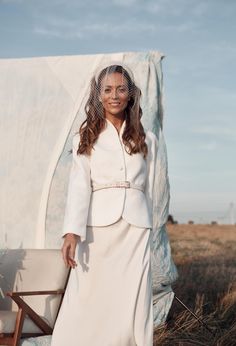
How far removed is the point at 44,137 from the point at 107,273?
285 cm

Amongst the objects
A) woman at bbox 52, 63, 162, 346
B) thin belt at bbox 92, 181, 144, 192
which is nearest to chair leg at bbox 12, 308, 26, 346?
woman at bbox 52, 63, 162, 346

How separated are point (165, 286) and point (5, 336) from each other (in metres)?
1.85

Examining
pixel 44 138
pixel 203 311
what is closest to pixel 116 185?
pixel 44 138

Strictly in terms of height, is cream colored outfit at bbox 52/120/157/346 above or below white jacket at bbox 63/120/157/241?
below

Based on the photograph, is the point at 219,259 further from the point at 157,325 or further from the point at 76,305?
the point at 76,305

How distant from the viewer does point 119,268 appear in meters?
3.30

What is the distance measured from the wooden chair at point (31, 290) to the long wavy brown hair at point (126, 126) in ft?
3.75

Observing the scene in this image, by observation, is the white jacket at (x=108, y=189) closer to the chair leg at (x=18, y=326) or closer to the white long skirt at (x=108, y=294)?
the white long skirt at (x=108, y=294)

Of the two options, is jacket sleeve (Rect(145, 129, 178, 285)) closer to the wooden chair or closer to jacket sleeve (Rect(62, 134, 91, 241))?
the wooden chair

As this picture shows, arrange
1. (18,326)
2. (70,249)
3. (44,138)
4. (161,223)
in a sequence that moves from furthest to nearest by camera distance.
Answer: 1. (44,138)
2. (161,223)
3. (18,326)
4. (70,249)

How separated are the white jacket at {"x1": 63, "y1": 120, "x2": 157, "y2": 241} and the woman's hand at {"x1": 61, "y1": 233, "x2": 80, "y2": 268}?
29mm

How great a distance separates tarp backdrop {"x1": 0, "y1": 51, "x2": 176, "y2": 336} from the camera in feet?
19.2

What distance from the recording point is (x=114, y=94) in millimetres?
3424

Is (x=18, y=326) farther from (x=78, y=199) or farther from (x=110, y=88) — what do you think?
(x=110, y=88)
